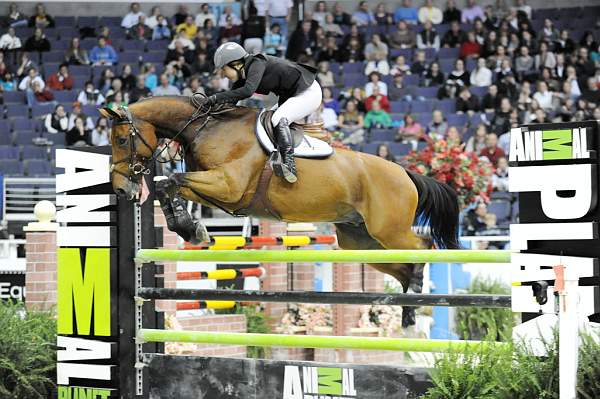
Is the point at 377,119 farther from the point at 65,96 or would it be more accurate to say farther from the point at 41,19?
the point at 41,19

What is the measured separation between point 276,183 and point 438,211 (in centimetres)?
111

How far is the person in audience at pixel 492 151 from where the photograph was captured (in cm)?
1120

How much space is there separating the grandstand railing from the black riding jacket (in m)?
5.52

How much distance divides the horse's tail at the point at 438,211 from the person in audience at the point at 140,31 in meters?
9.50

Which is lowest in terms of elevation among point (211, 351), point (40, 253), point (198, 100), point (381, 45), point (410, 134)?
point (211, 351)

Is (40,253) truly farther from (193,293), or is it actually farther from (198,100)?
(193,293)

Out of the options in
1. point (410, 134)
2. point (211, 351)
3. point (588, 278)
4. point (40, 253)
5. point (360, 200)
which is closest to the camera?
point (588, 278)

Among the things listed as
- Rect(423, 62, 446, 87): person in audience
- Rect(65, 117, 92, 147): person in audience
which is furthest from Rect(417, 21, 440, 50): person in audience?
Rect(65, 117, 92, 147): person in audience

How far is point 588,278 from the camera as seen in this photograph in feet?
11.1

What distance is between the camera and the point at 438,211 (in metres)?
6.04

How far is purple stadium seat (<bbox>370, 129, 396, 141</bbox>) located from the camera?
12.3 m

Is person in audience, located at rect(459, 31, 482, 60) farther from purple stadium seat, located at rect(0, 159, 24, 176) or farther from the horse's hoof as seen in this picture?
the horse's hoof

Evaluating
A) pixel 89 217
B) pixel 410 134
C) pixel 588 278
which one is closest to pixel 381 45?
pixel 410 134

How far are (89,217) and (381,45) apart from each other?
974 centimetres
